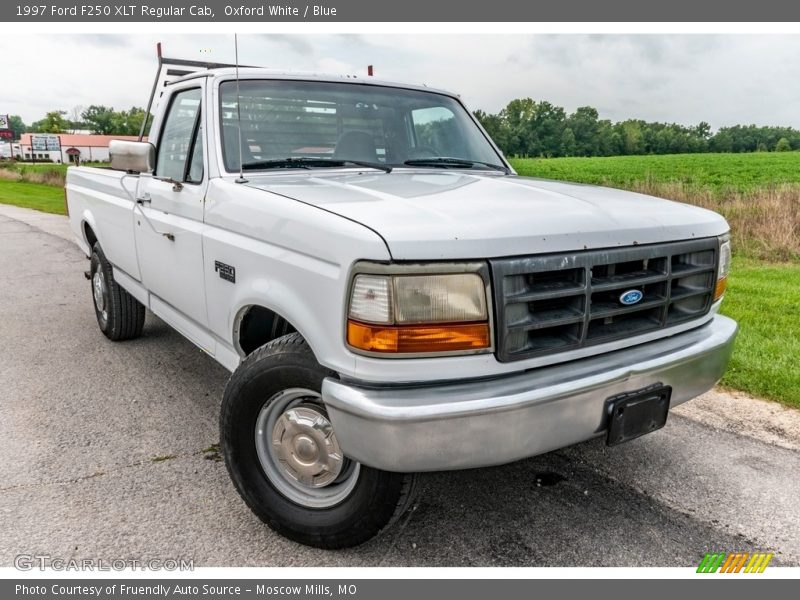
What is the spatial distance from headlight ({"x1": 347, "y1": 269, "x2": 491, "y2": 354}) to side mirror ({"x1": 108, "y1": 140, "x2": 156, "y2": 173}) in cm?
197

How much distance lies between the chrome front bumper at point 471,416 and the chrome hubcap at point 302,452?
1.08 feet

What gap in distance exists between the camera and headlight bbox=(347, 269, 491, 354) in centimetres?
210

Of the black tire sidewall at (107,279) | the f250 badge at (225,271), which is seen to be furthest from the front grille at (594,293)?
the black tire sidewall at (107,279)

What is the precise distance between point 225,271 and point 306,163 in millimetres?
781

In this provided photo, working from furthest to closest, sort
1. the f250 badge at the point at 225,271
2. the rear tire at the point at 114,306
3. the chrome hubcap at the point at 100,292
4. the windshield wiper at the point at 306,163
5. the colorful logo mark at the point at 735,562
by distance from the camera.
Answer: the chrome hubcap at the point at 100,292
the rear tire at the point at 114,306
the windshield wiper at the point at 306,163
the f250 badge at the point at 225,271
the colorful logo mark at the point at 735,562

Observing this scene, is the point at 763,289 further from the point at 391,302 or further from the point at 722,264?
the point at 391,302

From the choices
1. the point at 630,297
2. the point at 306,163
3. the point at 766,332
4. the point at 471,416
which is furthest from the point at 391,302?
the point at 766,332

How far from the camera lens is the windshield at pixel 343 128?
3352mm

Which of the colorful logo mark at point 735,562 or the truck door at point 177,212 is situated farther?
the truck door at point 177,212

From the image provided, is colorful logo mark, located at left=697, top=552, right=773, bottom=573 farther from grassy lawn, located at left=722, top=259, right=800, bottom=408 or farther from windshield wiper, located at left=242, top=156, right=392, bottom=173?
windshield wiper, located at left=242, top=156, right=392, bottom=173

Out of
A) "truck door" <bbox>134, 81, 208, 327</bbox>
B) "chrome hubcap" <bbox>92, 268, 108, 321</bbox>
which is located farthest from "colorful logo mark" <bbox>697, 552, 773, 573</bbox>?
"chrome hubcap" <bbox>92, 268, 108, 321</bbox>

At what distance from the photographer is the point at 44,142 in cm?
10594

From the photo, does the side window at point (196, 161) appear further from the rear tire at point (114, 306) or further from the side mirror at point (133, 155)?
the rear tire at point (114, 306)

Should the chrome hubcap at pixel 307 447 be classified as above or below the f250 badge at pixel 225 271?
below
